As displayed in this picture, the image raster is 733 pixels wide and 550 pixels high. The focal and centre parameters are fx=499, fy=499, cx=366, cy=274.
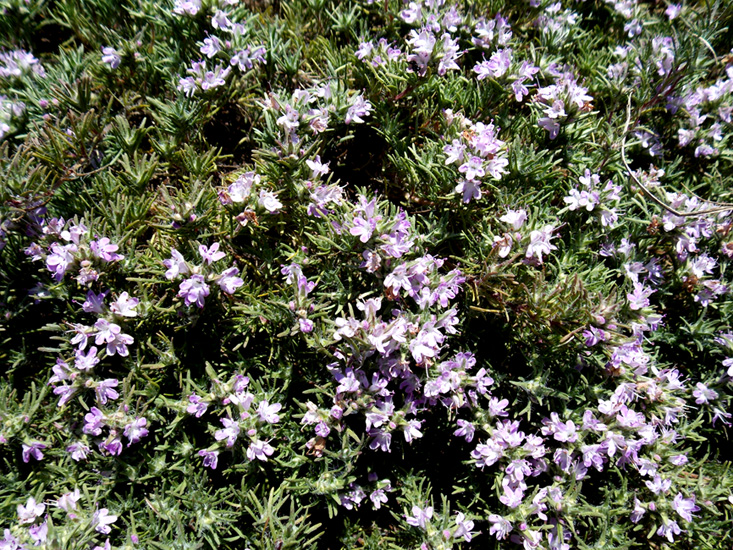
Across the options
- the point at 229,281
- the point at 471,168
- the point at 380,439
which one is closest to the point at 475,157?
the point at 471,168

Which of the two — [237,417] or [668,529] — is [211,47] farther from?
[668,529]

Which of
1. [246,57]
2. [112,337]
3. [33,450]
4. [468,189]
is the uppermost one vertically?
[246,57]

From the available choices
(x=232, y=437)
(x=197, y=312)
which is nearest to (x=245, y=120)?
(x=197, y=312)

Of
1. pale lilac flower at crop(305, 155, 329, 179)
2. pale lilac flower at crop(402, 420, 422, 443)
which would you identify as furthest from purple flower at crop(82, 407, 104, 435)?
pale lilac flower at crop(305, 155, 329, 179)

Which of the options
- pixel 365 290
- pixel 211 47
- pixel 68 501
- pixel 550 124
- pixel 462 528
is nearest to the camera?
pixel 68 501

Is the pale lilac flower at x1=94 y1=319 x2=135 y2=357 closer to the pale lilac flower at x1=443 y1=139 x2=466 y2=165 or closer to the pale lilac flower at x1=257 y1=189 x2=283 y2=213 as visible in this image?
the pale lilac flower at x1=257 y1=189 x2=283 y2=213

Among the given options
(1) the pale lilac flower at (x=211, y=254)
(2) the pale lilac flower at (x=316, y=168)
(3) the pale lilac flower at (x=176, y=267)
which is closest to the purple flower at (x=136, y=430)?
(3) the pale lilac flower at (x=176, y=267)

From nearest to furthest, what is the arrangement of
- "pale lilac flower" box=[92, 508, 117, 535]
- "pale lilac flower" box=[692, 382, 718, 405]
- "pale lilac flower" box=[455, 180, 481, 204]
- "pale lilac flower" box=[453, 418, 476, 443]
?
"pale lilac flower" box=[92, 508, 117, 535] → "pale lilac flower" box=[453, 418, 476, 443] → "pale lilac flower" box=[455, 180, 481, 204] → "pale lilac flower" box=[692, 382, 718, 405]
